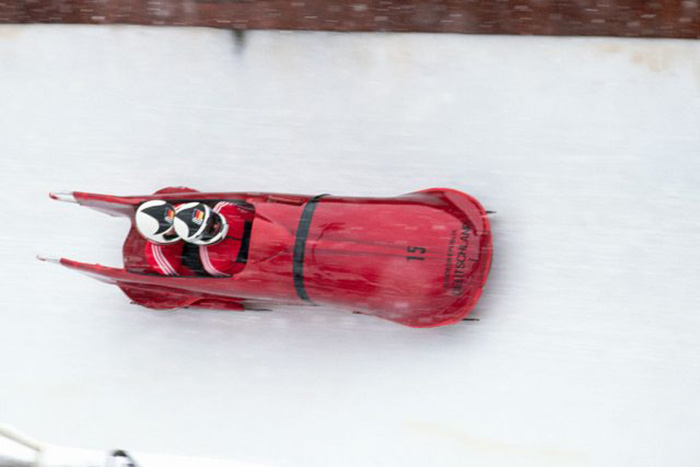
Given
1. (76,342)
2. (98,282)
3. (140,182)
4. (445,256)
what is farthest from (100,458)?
(445,256)

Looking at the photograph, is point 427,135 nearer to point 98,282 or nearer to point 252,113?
point 252,113

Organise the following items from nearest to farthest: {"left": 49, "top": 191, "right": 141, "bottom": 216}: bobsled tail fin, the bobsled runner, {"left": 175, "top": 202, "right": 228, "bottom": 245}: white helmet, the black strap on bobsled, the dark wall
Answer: {"left": 175, "top": 202, "right": 228, "bottom": 245}: white helmet
the black strap on bobsled
{"left": 49, "top": 191, "right": 141, "bottom": 216}: bobsled tail fin
the dark wall
the bobsled runner

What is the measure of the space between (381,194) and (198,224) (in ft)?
3.02

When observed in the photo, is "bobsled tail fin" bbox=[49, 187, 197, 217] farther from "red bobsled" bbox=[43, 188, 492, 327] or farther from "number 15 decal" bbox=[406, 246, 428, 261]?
"number 15 decal" bbox=[406, 246, 428, 261]

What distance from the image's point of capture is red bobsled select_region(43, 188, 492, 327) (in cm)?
266

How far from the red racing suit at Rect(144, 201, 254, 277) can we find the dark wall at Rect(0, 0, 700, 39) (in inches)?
42.2

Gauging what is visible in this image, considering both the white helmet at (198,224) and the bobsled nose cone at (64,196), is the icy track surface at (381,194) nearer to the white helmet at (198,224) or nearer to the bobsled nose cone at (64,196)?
the bobsled nose cone at (64,196)

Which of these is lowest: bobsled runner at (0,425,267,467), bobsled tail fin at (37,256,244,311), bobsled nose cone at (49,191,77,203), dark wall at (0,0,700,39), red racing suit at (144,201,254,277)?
bobsled runner at (0,425,267,467)

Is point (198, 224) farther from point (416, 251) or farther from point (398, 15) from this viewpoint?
point (398, 15)

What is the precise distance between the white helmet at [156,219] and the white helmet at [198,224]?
0.11 feet

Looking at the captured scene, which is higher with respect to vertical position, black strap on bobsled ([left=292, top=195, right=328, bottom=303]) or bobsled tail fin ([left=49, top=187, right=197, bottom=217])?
bobsled tail fin ([left=49, top=187, right=197, bottom=217])

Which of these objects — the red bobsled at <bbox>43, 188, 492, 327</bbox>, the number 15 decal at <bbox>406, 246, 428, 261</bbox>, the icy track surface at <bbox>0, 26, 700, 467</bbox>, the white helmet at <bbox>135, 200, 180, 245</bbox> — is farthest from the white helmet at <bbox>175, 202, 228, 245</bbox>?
the number 15 decal at <bbox>406, 246, 428, 261</bbox>

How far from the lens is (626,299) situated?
9.43 ft

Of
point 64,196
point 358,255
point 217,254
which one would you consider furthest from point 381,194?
point 64,196
